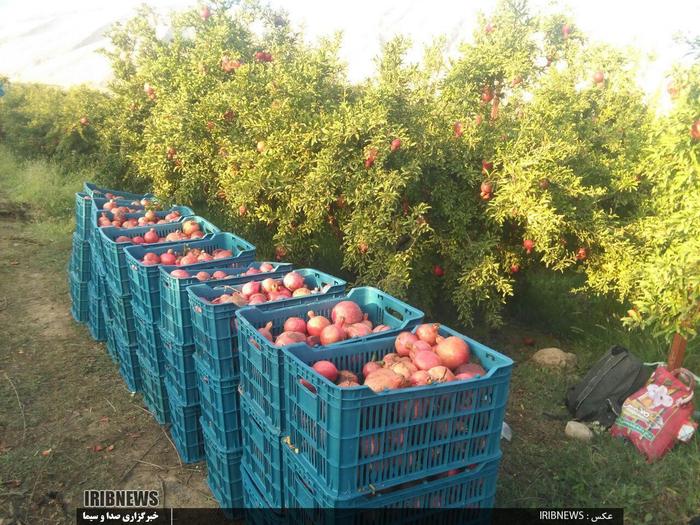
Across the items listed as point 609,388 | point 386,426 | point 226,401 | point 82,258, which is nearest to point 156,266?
point 226,401

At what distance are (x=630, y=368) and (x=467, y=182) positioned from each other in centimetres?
204

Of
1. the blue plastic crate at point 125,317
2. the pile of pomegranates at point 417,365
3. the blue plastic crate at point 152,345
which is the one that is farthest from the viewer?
the blue plastic crate at point 125,317

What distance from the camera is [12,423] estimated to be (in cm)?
424

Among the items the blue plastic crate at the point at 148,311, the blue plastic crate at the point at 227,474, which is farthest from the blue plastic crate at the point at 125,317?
the blue plastic crate at the point at 227,474

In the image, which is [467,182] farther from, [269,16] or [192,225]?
[269,16]

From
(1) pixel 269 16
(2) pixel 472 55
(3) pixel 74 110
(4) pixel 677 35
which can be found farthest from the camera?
(3) pixel 74 110

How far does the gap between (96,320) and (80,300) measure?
1.81 ft

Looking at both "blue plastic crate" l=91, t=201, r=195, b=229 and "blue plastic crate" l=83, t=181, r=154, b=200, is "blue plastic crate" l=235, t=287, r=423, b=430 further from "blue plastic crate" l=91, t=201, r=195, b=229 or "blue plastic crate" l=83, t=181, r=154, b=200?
"blue plastic crate" l=83, t=181, r=154, b=200

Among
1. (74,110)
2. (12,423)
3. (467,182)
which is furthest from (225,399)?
(74,110)

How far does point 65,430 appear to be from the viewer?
4.19 metres

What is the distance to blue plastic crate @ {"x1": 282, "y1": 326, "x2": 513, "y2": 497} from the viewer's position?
2.10 metres

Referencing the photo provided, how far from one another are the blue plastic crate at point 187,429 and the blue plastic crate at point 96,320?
216 cm

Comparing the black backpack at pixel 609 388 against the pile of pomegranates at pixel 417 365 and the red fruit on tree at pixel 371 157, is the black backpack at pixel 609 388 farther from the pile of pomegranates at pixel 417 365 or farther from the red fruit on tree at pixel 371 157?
the red fruit on tree at pixel 371 157

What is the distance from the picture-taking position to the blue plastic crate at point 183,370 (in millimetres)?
3564
